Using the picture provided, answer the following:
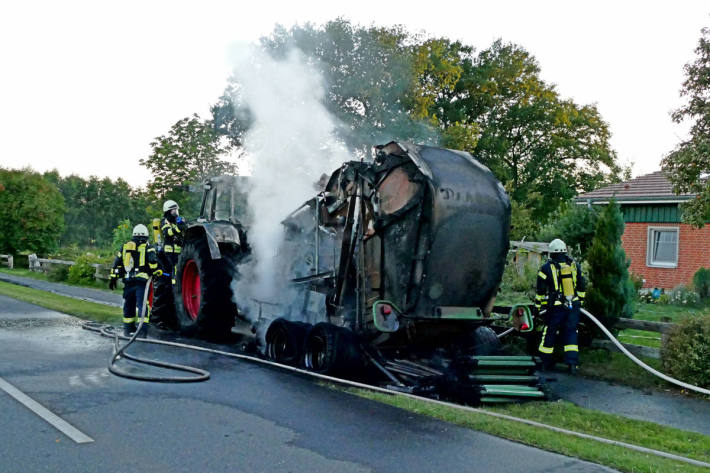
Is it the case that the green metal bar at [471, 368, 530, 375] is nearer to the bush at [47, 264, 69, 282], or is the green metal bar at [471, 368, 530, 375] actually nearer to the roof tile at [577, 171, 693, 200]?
the roof tile at [577, 171, 693, 200]

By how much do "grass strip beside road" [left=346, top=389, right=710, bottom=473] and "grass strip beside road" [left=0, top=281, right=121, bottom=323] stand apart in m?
8.17

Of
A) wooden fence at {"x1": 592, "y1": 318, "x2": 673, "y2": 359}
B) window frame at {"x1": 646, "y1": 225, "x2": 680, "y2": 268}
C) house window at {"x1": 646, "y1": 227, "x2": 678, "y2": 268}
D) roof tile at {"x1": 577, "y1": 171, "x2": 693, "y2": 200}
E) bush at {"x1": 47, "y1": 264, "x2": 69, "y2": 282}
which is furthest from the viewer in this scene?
bush at {"x1": 47, "y1": 264, "x2": 69, "y2": 282}

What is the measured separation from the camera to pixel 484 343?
8047 mm

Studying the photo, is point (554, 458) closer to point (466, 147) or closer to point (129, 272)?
point (129, 272)

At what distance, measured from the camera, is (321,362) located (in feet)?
26.0

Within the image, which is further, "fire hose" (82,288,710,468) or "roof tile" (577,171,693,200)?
"roof tile" (577,171,693,200)

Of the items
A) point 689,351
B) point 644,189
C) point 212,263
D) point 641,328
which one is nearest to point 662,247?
point 644,189

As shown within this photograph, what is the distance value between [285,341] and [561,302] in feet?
11.9

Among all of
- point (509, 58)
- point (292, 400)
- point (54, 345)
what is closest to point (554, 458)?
point (292, 400)

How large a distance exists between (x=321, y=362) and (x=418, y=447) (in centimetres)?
287

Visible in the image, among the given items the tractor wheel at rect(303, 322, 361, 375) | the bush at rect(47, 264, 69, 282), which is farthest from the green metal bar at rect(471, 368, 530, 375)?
the bush at rect(47, 264, 69, 282)

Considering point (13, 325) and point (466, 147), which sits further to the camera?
point (466, 147)

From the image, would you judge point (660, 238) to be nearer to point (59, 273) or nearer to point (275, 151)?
point (275, 151)

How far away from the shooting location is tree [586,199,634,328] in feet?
31.3
